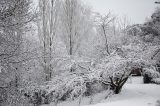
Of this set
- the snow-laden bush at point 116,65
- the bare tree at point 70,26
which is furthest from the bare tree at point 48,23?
the snow-laden bush at point 116,65

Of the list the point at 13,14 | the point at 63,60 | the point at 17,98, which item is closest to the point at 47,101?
the point at 63,60

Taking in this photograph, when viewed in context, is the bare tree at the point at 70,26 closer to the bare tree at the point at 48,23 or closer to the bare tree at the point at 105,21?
the bare tree at the point at 48,23

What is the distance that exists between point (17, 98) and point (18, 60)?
4.14ft

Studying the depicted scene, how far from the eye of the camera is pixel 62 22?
14.2 m

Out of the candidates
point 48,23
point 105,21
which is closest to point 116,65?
point 105,21

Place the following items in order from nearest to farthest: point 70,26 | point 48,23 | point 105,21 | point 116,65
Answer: point 116,65 < point 105,21 < point 48,23 < point 70,26

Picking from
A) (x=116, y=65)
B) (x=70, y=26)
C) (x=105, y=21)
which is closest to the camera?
(x=116, y=65)

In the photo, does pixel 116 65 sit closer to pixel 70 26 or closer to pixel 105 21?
pixel 105 21

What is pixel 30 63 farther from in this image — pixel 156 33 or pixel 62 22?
pixel 156 33

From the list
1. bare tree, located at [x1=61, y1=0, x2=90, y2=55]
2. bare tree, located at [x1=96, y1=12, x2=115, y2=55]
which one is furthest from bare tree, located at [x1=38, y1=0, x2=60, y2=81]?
bare tree, located at [x1=96, y1=12, x2=115, y2=55]

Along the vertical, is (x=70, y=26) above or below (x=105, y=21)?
above

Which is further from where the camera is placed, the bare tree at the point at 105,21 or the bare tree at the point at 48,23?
the bare tree at the point at 48,23

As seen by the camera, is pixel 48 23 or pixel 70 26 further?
pixel 70 26

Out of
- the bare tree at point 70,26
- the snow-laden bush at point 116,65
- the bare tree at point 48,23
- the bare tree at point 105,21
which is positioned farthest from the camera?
the bare tree at point 70,26
